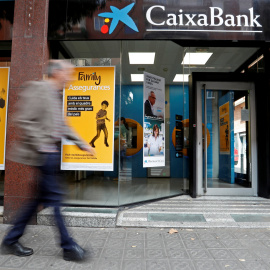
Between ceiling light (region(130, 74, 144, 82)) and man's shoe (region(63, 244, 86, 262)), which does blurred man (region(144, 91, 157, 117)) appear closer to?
ceiling light (region(130, 74, 144, 82))

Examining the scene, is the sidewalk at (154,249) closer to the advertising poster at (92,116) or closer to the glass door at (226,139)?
the advertising poster at (92,116)

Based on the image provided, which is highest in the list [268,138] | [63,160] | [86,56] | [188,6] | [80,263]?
[188,6]

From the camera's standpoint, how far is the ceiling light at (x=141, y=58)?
18.6 feet

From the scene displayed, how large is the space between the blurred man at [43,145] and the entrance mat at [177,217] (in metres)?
1.83

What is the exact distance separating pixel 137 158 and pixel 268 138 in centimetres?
301

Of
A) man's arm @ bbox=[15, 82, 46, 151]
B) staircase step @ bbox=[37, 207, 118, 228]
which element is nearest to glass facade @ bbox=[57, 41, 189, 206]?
staircase step @ bbox=[37, 207, 118, 228]

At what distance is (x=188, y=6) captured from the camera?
4855mm

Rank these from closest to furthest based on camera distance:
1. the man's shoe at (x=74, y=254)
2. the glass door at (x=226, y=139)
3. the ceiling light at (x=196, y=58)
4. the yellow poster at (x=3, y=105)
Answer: the man's shoe at (x=74, y=254), the yellow poster at (x=3, y=105), the glass door at (x=226, y=139), the ceiling light at (x=196, y=58)

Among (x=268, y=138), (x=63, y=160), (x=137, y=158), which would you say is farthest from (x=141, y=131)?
(x=268, y=138)

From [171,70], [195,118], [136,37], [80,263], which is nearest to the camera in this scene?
[80,263]

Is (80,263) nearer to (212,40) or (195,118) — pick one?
(195,118)

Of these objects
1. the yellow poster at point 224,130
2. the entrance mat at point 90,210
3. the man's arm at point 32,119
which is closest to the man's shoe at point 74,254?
the man's arm at point 32,119

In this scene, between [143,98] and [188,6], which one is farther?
[143,98]

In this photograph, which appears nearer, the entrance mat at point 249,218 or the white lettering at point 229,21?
the entrance mat at point 249,218
